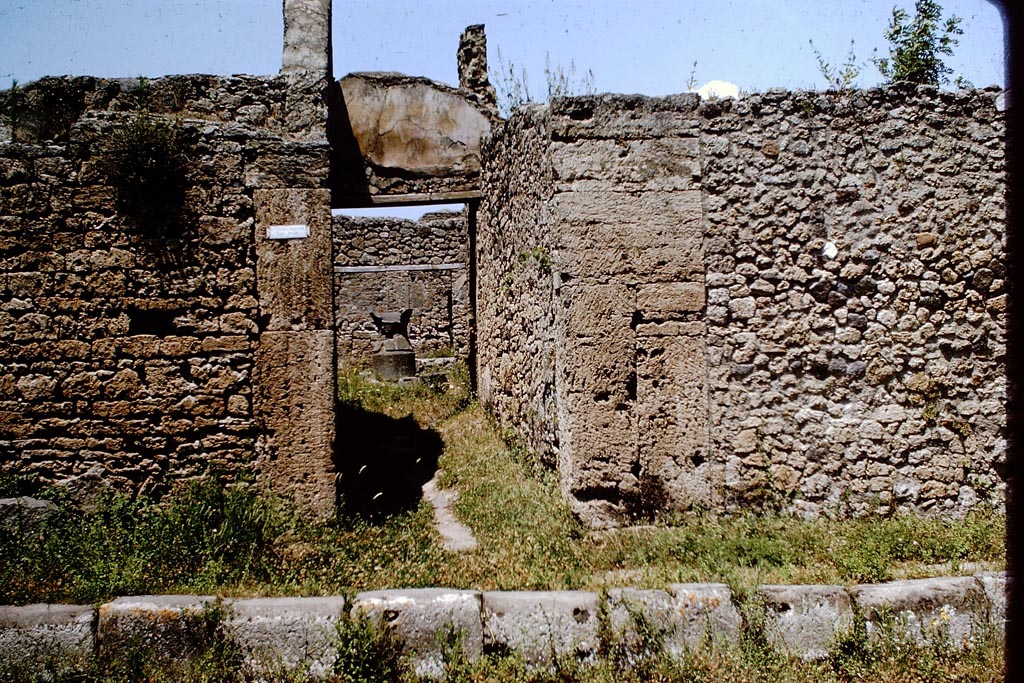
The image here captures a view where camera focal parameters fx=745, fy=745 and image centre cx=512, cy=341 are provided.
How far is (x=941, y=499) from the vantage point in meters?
5.77

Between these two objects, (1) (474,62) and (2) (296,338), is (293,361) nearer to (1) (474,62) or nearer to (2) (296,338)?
(2) (296,338)

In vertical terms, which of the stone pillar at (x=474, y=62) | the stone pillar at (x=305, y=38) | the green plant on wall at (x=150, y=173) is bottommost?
the green plant on wall at (x=150, y=173)

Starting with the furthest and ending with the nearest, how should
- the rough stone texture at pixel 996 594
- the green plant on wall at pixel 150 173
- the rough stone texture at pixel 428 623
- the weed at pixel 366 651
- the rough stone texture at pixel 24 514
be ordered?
the green plant on wall at pixel 150 173 < the rough stone texture at pixel 24 514 < the rough stone texture at pixel 996 594 < the rough stone texture at pixel 428 623 < the weed at pixel 366 651

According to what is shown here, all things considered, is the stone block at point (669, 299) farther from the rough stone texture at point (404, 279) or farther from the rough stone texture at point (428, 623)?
the rough stone texture at point (404, 279)

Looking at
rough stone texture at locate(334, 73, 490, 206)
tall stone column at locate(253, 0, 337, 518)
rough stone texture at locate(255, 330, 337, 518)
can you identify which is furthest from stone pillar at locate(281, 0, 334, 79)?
rough stone texture at locate(255, 330, 337, 518)

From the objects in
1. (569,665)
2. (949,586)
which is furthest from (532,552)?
(949,586)

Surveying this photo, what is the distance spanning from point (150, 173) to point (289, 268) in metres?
1.18

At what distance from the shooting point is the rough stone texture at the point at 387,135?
26.2 ft

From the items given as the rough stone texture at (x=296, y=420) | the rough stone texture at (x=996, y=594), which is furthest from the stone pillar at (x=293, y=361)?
the rough stone texture at (x=996, y=594)

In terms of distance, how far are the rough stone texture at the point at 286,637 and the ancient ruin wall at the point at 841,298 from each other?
10.3ft

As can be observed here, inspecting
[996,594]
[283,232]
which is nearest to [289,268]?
[283,232]

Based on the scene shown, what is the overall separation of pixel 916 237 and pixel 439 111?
5.01 metres

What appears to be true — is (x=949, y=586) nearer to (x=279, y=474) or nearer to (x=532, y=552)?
(x=532, y=552)

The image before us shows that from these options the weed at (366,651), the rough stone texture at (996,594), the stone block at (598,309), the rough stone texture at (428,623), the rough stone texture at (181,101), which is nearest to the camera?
the weed at (366,651)
